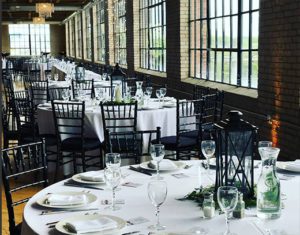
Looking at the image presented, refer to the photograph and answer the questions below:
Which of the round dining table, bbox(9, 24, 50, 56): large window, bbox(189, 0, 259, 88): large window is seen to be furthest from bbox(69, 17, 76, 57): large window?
the round dining table

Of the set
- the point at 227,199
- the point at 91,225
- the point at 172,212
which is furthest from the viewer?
the point at 172,212

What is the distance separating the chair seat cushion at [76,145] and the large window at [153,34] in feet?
19.2

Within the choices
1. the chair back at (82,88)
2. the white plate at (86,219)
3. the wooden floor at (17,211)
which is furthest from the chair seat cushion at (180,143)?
the white plate at (86,219)

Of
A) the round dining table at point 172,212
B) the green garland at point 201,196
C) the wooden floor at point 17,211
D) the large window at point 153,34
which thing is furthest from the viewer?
the large window at point 153,34

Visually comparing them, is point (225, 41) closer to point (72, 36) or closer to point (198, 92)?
point (198, 92)

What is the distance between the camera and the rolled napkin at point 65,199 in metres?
2.28

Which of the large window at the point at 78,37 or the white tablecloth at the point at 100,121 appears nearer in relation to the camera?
the white tablecloth at the point at 100,121

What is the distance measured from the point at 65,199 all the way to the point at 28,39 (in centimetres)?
3402

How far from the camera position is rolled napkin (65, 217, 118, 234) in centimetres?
194

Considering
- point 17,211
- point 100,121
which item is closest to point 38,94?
point 100,121

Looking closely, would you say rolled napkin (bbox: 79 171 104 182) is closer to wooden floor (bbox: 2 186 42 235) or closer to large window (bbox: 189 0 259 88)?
wooden floor (bbox: 2 186 42 235)

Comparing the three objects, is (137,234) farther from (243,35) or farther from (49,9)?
(49,9)

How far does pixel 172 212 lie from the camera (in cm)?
219

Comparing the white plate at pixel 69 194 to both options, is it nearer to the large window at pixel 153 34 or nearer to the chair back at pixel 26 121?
the chair back at pixel 26 121
